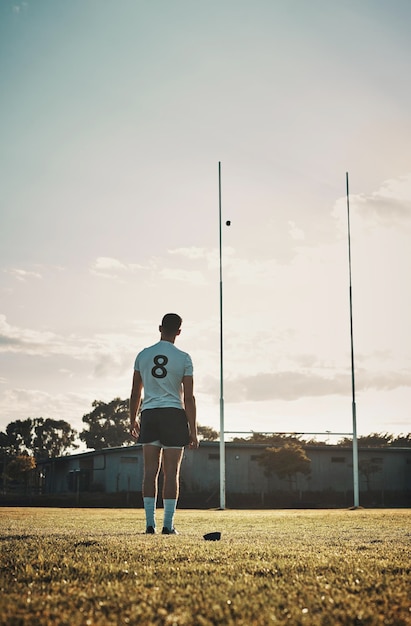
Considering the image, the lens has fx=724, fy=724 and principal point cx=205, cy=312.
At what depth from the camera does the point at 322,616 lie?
9.48ft

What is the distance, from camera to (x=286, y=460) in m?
58.2

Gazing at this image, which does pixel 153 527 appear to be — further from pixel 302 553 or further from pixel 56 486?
pixel 56 486

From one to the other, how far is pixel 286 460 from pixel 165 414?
52315 mm

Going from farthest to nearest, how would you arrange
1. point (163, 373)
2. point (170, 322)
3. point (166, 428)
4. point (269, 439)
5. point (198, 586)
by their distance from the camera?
point (269, 439), point (170, 322), point (163, 373), point (166, 428), point (198, 586)

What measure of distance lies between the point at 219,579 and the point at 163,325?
4.49 metres

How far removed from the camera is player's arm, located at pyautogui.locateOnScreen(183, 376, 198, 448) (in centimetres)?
756

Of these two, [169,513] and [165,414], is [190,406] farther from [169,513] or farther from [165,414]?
[169,513]

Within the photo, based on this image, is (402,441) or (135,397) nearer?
(135,397)

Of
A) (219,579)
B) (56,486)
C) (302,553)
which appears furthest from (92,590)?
(56,486)

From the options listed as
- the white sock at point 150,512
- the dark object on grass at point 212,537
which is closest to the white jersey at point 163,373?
Answer: the white sock at point 150,512

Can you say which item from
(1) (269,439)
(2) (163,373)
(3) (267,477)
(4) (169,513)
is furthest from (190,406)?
(1) (269,439)

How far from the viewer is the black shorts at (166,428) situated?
7453 millimetres

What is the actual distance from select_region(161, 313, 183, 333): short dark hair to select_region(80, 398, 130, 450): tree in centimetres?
11355

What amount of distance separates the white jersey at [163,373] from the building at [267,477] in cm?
5037
